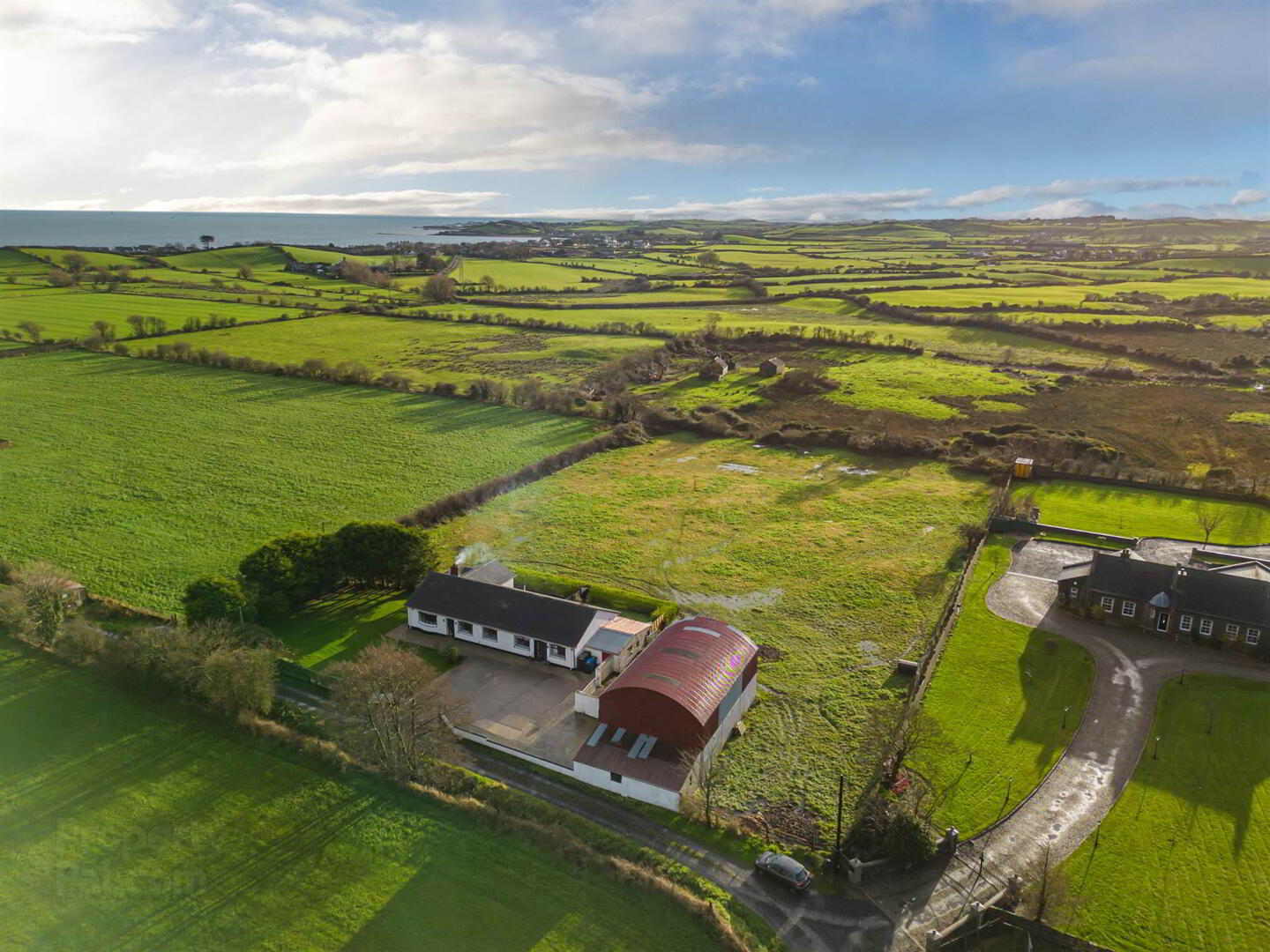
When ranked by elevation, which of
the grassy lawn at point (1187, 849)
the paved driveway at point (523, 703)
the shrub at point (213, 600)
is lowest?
the grassy lawn at point (1187, 849)

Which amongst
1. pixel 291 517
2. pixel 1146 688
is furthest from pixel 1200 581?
pixel 291 517

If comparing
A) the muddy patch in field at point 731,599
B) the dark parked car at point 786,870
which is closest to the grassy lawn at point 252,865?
the dark parked car at point 786,870

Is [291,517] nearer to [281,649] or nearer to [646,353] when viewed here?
[281,649]

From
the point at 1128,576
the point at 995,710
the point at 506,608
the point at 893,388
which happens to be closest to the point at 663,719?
the point at 506,608

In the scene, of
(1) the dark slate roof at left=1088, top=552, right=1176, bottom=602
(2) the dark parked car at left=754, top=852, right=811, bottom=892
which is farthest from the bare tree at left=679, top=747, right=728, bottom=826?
(1) the dark slate roof at left=1088, top=552, right=1176, bottom=602

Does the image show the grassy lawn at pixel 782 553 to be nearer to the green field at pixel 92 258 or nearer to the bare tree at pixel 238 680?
the bare tree at pixel 238 680

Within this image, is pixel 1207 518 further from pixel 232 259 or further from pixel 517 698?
pixel 232 259
